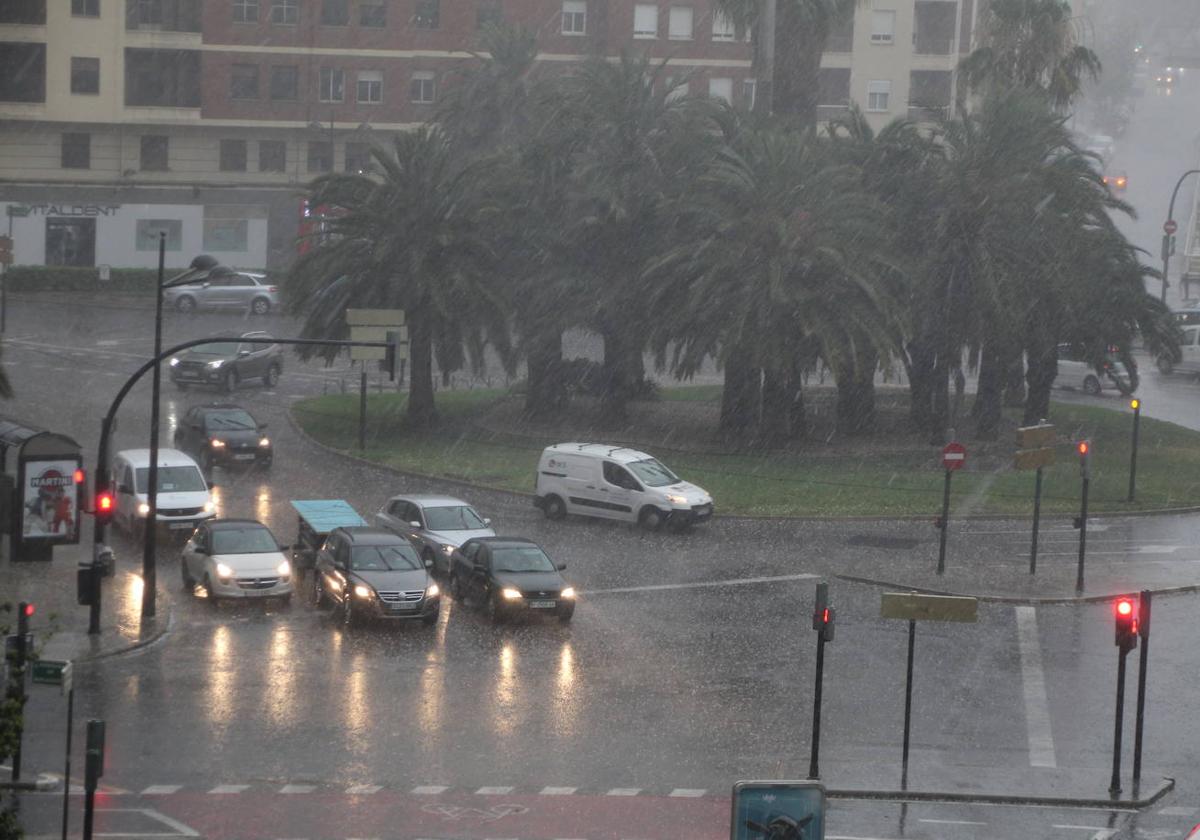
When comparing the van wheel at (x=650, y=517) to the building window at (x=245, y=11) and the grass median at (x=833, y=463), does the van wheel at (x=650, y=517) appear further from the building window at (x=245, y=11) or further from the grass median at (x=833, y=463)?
the building window at (x=245, y=11)

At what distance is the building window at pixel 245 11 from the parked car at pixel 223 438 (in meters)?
36.4

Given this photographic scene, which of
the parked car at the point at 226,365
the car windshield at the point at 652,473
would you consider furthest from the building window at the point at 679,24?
the car windshield at the point at 652,473

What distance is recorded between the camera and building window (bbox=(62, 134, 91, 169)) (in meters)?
74.8

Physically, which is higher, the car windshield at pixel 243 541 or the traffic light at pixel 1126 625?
the traffic light at pixel 1126 625

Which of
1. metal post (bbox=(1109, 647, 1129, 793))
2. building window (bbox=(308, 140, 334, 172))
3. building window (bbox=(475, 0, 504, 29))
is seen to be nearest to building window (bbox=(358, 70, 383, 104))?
building window (bbox=(308, 140, 334, 172))

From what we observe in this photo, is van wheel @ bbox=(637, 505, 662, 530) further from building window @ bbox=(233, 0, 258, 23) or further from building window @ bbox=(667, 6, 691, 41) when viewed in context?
building window @ bbox=(667, 6, 691, 41)

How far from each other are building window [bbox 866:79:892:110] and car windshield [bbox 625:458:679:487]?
4945 centimetres

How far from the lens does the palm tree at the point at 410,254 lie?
47406 mm

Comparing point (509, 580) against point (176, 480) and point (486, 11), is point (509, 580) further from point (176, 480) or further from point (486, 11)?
point (486, 11)

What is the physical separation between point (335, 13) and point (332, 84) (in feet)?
10.7

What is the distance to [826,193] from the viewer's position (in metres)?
44.6

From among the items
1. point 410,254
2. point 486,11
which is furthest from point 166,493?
point 486,11

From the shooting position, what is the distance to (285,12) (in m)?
75.1

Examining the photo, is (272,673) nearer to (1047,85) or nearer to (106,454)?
(106,454)
